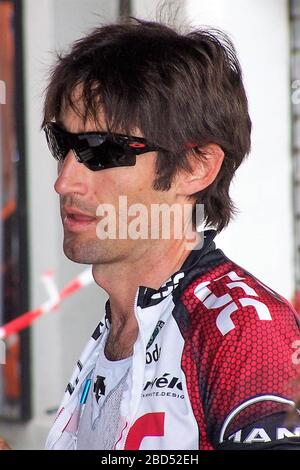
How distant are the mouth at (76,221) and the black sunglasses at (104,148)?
3.8 inches

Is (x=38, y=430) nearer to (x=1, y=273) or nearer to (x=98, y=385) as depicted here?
(x=1, y=273)

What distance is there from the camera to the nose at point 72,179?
1806 millimetres

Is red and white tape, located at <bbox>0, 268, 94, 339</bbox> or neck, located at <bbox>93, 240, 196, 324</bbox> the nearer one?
neck, located at <bbox>93, 240, 196, 324</bbox>

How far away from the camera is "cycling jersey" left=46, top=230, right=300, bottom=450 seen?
56.9 inches

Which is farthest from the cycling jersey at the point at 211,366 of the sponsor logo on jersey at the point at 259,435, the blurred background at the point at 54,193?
the blurred background at the point at 54,193

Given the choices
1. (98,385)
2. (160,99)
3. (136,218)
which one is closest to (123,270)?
(136,218)

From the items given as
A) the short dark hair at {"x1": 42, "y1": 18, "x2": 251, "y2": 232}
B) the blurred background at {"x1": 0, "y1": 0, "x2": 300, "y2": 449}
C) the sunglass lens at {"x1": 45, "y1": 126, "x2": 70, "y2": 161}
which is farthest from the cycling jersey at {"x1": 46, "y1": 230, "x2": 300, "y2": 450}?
the blurred background at {"x1": 0, "y1": 0, "x2": 300, "y2": 449}

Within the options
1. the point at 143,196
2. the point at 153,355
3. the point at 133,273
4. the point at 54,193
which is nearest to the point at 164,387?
the point at 153,355

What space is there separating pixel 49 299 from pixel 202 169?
8.37 feet

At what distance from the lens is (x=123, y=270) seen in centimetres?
182

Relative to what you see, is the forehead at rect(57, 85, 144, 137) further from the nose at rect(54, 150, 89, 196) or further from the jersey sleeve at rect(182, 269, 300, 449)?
the jersey sleeve at rect(182, 269, 300, 449)

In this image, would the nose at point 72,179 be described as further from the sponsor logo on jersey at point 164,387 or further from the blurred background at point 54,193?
the blurred background at point 54,193

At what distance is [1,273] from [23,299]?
259mm

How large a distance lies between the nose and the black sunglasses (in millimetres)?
14
